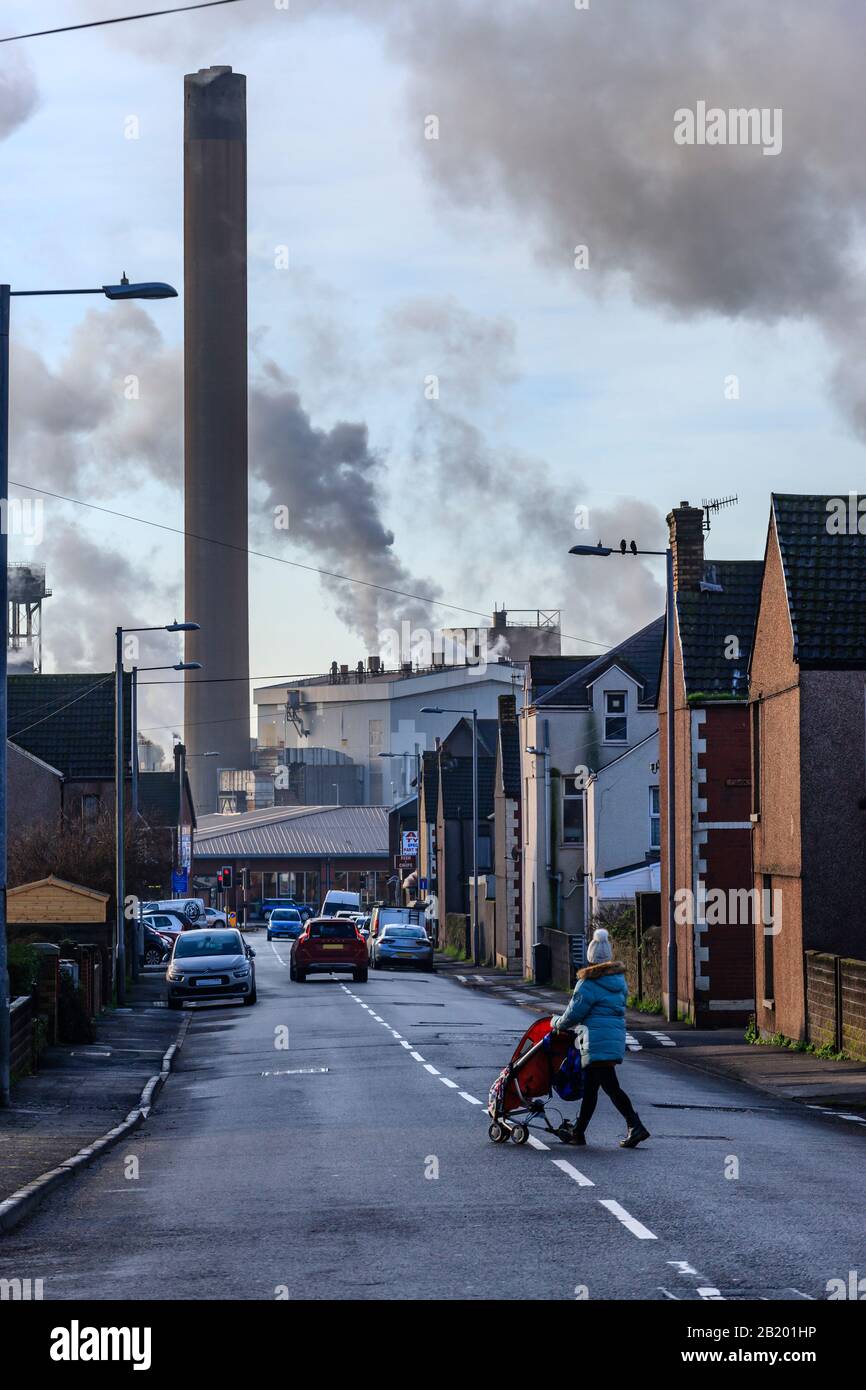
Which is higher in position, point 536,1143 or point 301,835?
point 301,835

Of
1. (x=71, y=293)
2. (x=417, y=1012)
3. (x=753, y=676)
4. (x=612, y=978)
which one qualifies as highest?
(x=71, y=293)

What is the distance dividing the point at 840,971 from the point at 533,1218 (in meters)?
14.8

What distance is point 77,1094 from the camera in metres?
22.4

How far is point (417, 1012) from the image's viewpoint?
3744 centimetres

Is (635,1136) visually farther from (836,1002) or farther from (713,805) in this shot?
(713,805)

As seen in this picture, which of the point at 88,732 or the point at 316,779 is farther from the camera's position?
the point at 316,779

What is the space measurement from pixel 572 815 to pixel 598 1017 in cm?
4197

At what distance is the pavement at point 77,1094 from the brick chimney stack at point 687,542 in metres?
13.9

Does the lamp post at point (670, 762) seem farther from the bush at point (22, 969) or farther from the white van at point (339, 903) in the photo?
the white van at point (339, 903)

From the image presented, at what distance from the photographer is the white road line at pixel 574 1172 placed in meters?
13.4

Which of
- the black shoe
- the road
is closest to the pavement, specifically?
the road

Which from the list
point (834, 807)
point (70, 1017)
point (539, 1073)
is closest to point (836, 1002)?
point (834, 807)

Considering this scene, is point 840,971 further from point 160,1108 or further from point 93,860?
point 93,860

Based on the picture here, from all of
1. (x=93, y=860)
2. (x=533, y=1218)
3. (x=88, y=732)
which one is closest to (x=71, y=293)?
(x=533, y=1218)
